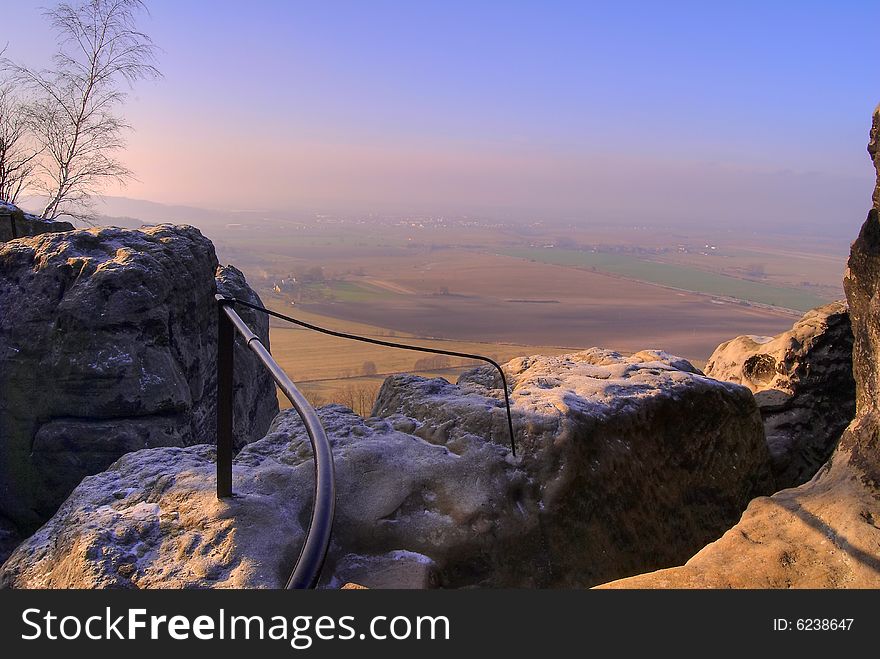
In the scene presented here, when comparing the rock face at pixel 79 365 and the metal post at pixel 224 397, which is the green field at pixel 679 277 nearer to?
the rock face at pixel 79 365

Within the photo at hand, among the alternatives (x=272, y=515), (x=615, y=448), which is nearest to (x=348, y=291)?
(x=615, y=448)

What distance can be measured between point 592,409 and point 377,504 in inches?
88.6

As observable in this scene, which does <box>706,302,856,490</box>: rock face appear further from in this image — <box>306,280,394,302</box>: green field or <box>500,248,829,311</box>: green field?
<box>306,280,394,302</box>: green field

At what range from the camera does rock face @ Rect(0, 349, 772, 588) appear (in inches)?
147

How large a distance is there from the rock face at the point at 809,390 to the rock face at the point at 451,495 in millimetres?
1453

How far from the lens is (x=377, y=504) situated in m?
4.48

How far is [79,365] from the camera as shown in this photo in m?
7.01

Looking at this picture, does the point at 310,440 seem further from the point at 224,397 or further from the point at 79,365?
the point at 79,365

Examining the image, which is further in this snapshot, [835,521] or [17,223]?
[17,223]

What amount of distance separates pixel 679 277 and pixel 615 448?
78831 millimetres

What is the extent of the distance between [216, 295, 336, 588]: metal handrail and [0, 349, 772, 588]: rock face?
21.2 inches

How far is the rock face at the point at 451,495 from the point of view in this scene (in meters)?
3.74

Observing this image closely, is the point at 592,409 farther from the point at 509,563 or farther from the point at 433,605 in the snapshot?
the point at 433,605

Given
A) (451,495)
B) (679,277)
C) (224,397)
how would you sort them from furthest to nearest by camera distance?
(679,277), (451,495), (224,397)
